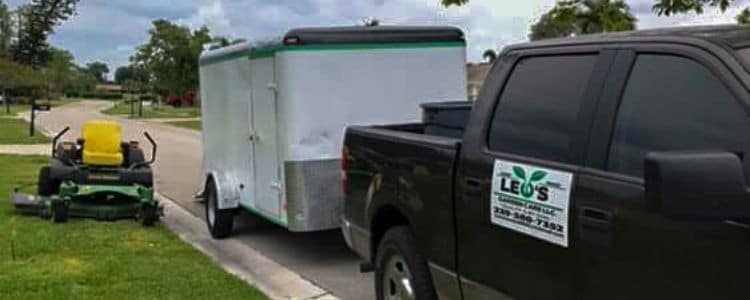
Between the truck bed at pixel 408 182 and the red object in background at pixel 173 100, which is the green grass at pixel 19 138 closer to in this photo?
the truck bed at pixel 408 182

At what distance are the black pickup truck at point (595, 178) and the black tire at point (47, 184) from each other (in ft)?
23.1

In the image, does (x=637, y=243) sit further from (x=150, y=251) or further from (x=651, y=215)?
(x=150, y=251)

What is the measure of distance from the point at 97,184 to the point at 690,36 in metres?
8.63

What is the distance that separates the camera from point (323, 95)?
28.0ft

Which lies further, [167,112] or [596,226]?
[167,112]

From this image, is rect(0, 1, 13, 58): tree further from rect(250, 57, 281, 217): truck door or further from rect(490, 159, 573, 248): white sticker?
rect(490, 159, 573, 248): white sticker

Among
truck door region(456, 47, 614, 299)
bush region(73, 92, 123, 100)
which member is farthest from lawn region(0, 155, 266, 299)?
bush region(73, 92, 123, 100)

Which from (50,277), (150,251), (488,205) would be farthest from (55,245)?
(488,205)

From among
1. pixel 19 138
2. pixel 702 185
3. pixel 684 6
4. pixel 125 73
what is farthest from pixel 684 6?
pixel 125 73

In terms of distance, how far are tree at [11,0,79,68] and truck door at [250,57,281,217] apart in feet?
64.2

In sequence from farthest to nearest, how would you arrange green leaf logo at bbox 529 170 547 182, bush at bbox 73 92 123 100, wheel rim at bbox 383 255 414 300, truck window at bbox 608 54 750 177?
bush at bbox 73 92 123 100
wheel rim at bbox 383 255 414 300
green leaf logo at bbox 529 170 547 182
truck window at bbox 608 54 750 177

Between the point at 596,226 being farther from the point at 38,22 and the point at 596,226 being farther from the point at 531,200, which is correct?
the point at 38,22

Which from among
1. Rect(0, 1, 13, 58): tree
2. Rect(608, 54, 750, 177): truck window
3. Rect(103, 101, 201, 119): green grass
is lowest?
Rect(103, 101, 201, 119): green grass

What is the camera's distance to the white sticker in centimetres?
388
